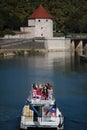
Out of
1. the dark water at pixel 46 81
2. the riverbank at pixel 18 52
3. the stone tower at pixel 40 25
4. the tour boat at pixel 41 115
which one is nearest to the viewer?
the tour boat at pixel 41 115

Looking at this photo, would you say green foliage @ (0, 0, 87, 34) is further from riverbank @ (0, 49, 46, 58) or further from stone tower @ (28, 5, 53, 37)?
riverbank @ (0, 49, 46, 58)

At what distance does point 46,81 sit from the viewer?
2967cm

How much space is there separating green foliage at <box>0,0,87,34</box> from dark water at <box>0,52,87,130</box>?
13236 mm

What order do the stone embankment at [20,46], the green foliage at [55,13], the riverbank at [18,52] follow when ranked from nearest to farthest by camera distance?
the riverbank at [18,52] → the stone embankment at [20,46] → the green foliage at [55,13]

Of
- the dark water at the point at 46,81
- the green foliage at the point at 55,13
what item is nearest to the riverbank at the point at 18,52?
the dark water at the point at 46,81

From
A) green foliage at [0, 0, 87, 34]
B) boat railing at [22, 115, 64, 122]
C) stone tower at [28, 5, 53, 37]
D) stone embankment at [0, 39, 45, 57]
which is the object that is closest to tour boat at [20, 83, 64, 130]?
boat railing at [22, 115, 64, 122]

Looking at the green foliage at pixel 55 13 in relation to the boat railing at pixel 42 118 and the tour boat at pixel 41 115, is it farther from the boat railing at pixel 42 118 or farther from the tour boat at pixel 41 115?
the boat railing at pixel 42 118

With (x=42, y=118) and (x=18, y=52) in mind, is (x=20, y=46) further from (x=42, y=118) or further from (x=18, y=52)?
(x=42, y=118)

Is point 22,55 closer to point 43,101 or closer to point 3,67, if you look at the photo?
point 3,67

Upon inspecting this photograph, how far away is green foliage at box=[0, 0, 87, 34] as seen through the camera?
2263 inches

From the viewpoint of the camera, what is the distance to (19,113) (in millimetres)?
20422

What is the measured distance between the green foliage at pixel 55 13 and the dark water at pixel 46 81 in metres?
13.2

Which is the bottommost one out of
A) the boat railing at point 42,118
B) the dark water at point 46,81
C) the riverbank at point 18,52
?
the riverbank at point 18,52

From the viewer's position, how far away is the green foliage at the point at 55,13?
5748 cm
